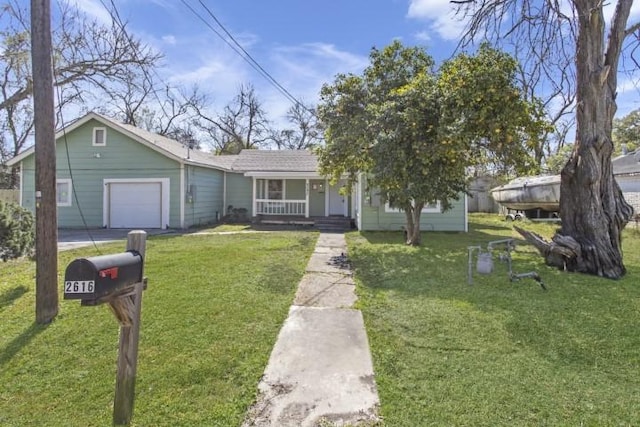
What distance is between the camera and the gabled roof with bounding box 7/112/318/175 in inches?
561

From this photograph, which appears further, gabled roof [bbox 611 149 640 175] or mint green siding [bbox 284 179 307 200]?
mint green siding [bbox 284 179 307 200]

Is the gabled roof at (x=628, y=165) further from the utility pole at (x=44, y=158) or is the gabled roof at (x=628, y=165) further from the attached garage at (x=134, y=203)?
the utility pole at (x=44, y=158)

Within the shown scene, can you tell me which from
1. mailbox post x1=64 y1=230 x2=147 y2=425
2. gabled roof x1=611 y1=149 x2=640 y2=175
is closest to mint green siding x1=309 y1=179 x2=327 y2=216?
gabled roof x1=611 y1=149 x2=640 y2=175

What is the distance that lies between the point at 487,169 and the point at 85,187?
48.5ft

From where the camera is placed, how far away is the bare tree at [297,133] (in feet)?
109

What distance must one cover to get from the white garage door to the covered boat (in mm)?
15420

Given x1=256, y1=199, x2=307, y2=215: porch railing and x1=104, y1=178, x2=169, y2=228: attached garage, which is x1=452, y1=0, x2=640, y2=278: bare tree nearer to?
x1=256, y1=199, x2=307, y2=215: porch railing

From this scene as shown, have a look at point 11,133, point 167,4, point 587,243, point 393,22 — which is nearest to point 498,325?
point 587,243

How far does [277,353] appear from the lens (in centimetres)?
344

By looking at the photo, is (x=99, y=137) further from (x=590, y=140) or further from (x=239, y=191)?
(x=590, y=140)

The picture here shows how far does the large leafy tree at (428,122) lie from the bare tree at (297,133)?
2275 cm

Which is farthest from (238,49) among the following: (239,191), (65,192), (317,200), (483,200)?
(483,200)

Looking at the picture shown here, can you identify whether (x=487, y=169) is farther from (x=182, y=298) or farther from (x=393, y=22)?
(x=182, y=298)

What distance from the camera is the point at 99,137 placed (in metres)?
14.6
